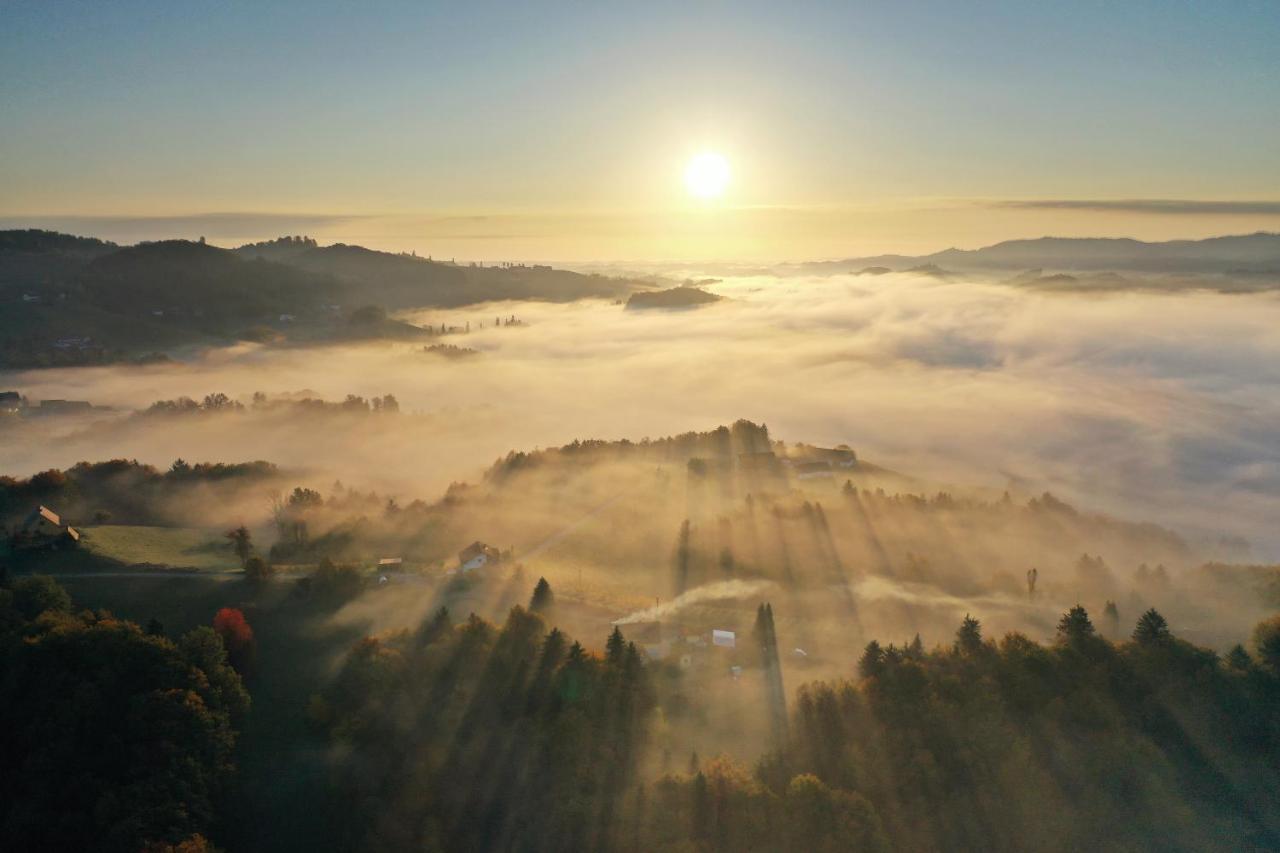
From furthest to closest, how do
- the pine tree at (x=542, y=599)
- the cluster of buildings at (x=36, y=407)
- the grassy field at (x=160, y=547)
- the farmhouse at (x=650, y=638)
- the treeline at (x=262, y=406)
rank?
1. the treeline at (x=262, y=406)
2. the cluster of buildings at (x=36, y=407)
3. the grassy field at (x=160, y=547)
4. the pine tree at (x=542, y=599)
5. the farmhouse at (x=650, y=638)

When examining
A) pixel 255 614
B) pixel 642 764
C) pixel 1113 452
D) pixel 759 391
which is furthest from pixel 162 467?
pixel 1113 452

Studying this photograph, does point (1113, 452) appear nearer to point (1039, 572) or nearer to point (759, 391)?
point (1039, 572)

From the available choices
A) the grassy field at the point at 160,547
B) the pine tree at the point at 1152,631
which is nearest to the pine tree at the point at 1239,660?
the pine tree at the point at 1152,631

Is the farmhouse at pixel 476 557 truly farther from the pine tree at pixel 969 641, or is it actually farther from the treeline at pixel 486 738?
the pine tree at pixel 969 641

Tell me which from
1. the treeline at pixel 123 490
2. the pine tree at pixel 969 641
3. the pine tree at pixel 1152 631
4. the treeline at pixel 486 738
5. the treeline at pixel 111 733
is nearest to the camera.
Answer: the treeline at pixel 111 733

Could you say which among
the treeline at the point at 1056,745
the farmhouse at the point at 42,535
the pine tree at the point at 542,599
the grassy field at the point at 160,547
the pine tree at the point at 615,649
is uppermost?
the farmhouse at the point at 42,535

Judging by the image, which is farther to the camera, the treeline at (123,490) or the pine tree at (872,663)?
the treeline at (123,490)
